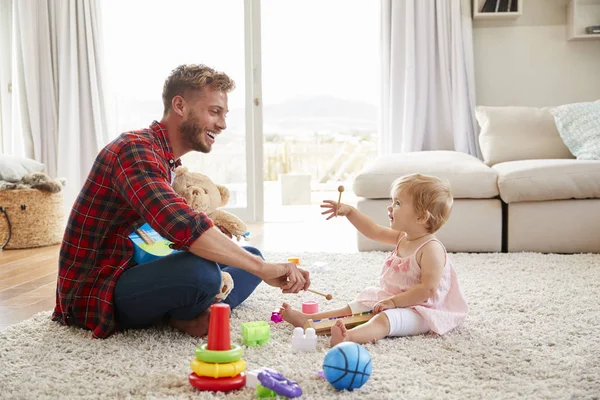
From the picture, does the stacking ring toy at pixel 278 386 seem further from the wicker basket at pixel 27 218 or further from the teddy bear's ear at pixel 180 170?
the wicker basket at pixel 27 218

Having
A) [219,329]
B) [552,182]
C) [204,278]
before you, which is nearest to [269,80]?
[552,182]

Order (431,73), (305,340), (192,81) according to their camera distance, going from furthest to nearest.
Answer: (431,73)
(192,81)
(305,340)

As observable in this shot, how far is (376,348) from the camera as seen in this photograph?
70.6 inches

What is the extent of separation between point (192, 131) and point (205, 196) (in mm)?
429

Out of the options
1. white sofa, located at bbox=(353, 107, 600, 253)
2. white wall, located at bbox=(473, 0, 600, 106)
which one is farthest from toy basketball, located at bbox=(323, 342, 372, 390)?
white wall, located at bbox=(473, 0, 600, 106)

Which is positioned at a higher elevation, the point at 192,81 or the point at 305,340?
the point at 192,81

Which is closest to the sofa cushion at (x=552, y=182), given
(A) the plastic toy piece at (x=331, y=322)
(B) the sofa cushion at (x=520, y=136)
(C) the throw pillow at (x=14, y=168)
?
(B) the sofa cushion at (x=520, y=136)

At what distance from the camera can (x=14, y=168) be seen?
4.11 metres

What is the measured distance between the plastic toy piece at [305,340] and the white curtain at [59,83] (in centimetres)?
373

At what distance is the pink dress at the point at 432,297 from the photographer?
6.30 ft

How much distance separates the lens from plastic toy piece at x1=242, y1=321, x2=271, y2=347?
180cm

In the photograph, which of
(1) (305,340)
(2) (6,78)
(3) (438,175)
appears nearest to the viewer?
(1) (305,340)

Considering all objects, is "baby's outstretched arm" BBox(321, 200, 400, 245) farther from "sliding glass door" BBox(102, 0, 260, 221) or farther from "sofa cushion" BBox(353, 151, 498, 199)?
"sliding glass door" BBox(102, 0, 260, 221)

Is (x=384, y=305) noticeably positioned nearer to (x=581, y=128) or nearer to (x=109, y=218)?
(x=109, y=218)
